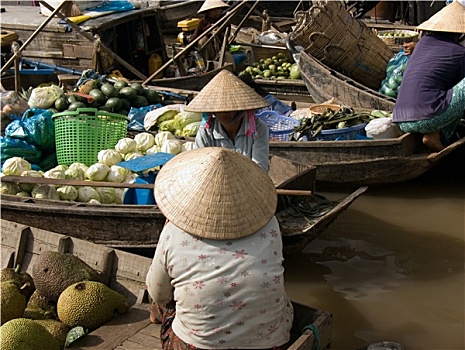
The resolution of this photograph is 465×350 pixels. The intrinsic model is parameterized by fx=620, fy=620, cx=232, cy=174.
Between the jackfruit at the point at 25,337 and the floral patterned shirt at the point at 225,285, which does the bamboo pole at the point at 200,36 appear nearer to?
the jackfruit at the point at 25,337

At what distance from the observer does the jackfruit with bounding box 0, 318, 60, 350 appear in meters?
2.74

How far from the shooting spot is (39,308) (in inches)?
134

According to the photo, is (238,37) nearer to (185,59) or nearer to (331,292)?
(185,59)

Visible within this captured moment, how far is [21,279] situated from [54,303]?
0.25 m

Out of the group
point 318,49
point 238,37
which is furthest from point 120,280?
point 238,37

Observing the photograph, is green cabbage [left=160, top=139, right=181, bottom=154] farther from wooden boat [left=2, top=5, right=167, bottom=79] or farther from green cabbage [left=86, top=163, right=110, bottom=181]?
wooden boat [left=2, top=5, right=167, bottom=79]

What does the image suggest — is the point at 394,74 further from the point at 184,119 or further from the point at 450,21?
the point at 184,119

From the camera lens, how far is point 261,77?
27.8ft

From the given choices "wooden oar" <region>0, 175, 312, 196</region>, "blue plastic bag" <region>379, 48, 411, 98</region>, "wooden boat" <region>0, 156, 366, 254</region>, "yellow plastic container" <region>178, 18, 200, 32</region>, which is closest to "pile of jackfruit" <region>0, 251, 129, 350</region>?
"wooden boat" <region>0, 156, 366, 254</region>

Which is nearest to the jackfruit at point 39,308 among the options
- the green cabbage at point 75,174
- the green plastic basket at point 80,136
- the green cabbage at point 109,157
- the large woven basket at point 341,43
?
the green cabbage at point 75,174

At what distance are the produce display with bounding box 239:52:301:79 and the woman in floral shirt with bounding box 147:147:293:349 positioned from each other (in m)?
6.08

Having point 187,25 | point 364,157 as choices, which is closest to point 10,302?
point 364,157

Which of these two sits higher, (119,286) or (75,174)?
(75,174)

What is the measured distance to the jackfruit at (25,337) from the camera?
2.74 meters
